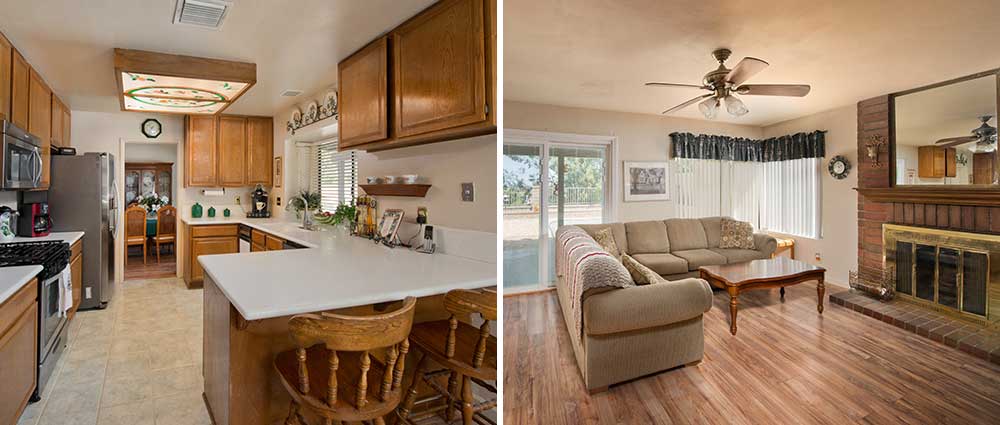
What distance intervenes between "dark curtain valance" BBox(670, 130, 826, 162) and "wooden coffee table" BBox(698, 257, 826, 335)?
0.36 ft

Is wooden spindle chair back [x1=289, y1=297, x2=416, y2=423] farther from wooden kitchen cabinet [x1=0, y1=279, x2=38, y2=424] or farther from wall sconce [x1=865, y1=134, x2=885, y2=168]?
wooden kitchen cabinet [x1=0, y1=279, x2=38, y2=424]

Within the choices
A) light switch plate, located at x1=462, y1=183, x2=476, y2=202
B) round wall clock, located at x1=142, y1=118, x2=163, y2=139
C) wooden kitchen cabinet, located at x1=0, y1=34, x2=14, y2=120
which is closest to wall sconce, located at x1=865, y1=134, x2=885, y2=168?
light switch plate, located at x1=462, y1=183, x2=476, y2=202

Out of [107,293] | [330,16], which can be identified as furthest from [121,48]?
[107,293]

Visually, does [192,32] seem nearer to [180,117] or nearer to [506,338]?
[506,338]

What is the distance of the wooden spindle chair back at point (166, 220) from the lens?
5379 mm

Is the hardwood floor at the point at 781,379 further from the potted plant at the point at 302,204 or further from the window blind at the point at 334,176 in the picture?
the potted plant at the point at 302,204

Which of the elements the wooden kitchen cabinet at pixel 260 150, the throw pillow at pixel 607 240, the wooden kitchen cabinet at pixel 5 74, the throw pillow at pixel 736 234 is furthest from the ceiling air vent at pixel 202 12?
the wooden kitchen cabinet at pixel 260 150

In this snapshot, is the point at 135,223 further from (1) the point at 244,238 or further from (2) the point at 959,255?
(2) the point at 959,255

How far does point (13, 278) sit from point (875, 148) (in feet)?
7.57

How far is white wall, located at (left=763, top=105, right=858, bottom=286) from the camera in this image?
44 centimetres

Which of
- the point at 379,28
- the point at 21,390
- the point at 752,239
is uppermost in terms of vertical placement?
the point at 379,28

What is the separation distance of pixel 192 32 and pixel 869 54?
8.24 feet

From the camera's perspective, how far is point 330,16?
1.83 m

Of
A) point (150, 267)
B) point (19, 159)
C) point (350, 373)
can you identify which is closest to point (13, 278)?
point (19, 159)
